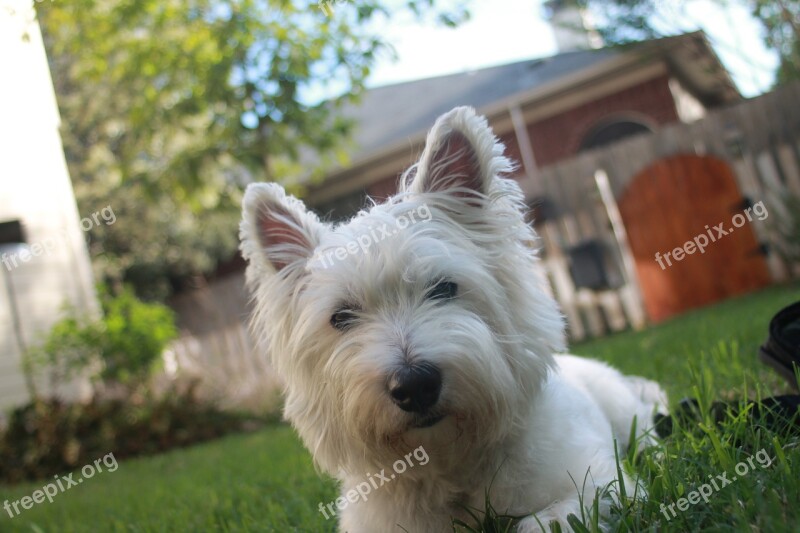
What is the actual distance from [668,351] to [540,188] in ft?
20.4

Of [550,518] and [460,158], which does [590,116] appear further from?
[550,518]

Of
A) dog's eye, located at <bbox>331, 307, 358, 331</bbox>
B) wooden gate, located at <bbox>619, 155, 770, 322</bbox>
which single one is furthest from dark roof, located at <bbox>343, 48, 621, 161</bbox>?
dog's eye, located at <bbox>331, 307, 358, 331</bbox>

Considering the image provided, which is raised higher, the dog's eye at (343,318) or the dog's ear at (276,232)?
the dog's ear at (276,232)

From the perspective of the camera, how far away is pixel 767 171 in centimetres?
1003

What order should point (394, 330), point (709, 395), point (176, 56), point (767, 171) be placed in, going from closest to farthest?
point (394, 330), point (709, 395), point (767, 171), point (176, 56)

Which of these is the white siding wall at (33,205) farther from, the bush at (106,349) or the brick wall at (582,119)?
the brick wall at (582,119)

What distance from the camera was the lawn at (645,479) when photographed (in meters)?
1.83

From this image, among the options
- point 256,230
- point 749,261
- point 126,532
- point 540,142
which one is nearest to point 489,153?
point 256,230

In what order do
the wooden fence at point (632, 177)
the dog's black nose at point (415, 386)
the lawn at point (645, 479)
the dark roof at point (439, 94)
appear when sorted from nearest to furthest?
1. the lawn at point (645, 479)
2. the dog's black nose at point (415, 386)
3. the wooden fence at point (632, 177)
4. the dark roof at point (439, 94)

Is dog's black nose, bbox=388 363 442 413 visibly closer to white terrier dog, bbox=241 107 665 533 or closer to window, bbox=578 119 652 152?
Answer: white terrier dog, bbox=241 107 665 533

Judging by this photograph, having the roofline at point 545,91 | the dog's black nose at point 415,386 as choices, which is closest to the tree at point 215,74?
the roofline at point 545,91

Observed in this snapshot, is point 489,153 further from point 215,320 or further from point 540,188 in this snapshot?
point 215,320

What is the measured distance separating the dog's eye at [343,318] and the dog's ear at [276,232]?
35cm

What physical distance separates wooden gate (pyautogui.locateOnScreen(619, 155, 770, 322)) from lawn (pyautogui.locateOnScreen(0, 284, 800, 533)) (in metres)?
3.47
